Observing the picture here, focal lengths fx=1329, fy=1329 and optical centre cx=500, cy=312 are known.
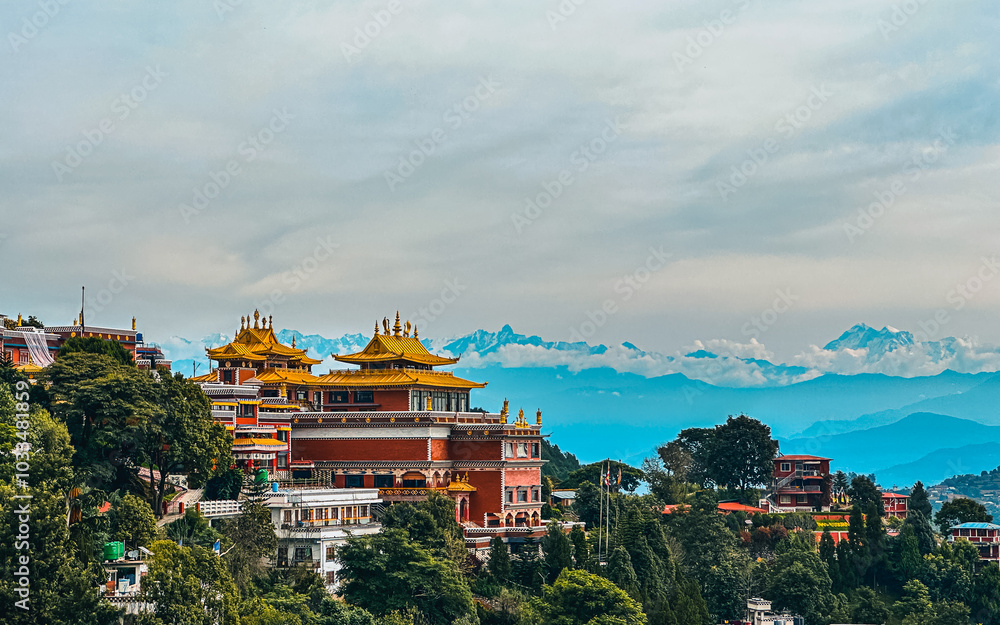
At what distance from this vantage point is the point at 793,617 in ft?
192

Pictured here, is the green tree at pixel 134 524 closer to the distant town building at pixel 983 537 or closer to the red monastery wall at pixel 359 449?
the red monastery wall at pixel 359 449

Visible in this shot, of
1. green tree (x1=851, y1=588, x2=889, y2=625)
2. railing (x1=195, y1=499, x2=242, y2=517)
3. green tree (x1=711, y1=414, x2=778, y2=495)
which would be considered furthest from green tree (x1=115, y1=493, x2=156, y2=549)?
green tree (x1=711, y1=414, x2=778, y2=495)

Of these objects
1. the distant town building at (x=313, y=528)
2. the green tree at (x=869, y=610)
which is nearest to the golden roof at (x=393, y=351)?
the distant town building at (x=313, y=528)

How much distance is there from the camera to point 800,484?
8062 cm

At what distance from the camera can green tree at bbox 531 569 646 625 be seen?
4597cm

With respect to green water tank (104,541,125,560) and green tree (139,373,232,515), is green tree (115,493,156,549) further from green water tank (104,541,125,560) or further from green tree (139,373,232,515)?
green tree (139,373,232,515)

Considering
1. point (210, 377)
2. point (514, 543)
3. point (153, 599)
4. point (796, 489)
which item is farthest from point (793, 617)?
point (153, 599)

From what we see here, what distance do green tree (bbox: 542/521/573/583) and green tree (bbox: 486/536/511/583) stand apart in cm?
162

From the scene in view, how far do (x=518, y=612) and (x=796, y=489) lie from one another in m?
36.5

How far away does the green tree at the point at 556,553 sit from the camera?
51.9m

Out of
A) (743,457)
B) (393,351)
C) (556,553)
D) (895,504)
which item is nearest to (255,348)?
(393,351)

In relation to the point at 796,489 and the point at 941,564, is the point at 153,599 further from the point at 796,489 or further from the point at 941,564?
the point at 796,489

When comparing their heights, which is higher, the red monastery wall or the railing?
the red monastery wall

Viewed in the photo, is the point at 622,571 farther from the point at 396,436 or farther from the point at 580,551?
the point at 396,436
